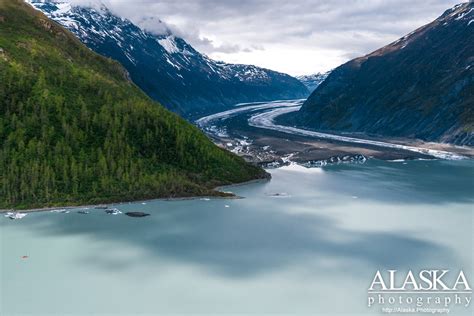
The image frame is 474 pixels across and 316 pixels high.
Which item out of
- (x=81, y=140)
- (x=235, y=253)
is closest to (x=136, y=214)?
(x=235, y=253)

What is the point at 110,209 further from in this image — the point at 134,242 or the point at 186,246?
the point at 186,246

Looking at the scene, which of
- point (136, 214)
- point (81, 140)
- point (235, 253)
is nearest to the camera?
point (235, 253)

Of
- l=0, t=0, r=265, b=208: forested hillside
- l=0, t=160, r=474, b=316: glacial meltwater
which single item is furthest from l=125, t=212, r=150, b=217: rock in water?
l=0, t=0, r=265, b=208: forested hillside

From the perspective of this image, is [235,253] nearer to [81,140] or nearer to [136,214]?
[136,214]

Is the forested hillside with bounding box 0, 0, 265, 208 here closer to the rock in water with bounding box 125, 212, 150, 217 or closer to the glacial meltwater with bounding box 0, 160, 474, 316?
the glacial meltwater with bounding box 0, 160, 474, 316

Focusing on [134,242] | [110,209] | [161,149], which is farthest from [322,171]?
[134,242]
